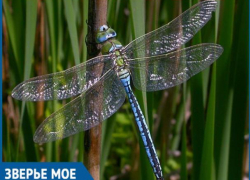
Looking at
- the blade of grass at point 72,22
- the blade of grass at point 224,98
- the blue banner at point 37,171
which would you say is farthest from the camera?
the blue banner at point 37,171

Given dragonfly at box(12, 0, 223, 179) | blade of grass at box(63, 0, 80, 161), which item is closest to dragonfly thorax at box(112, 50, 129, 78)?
dragonfly at box(12, 0, 223, 179)

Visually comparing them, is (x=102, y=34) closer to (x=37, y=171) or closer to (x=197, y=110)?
(x=197, y=110)

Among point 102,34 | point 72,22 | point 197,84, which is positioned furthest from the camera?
point 197,84

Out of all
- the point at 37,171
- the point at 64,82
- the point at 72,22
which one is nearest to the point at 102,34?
the point at 72,22

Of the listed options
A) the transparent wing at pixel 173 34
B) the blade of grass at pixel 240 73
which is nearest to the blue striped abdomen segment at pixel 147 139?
the transparent wing at pixel 173 34

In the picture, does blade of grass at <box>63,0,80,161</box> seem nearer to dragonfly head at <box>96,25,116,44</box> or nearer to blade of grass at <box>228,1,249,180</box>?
dragonfly head at <box>96,25,116,44</box>

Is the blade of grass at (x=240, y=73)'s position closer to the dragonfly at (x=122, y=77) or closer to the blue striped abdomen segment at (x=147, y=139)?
the dragonfly at (x=122, y=77)
